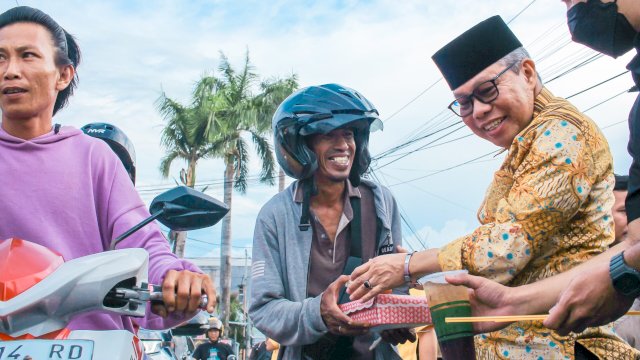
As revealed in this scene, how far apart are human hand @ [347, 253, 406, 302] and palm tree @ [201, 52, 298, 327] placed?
2555 cm

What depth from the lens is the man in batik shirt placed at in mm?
2492

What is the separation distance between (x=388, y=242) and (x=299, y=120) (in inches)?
30.5

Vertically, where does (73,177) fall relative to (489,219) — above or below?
above

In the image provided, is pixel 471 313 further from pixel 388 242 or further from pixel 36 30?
pixel 36 30

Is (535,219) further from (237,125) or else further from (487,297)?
(237,125)

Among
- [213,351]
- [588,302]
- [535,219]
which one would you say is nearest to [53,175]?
[535,219]

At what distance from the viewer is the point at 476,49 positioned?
10.2 feet

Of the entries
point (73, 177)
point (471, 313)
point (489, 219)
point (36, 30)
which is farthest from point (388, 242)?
point (36, 30)

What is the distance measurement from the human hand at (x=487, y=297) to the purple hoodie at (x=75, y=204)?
952 mm

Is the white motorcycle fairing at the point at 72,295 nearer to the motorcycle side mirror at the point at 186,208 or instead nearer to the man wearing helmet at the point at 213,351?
the motorcycle side mirror at the point at 186,208

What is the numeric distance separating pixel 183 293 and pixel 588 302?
1252 mm

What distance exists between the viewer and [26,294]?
199cm

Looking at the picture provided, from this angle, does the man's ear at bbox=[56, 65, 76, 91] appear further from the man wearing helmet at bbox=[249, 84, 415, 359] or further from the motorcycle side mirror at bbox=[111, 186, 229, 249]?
the man wearing helmet at bbox=[249, 84, 415, 359]

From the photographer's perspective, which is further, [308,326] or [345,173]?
[345,173]
